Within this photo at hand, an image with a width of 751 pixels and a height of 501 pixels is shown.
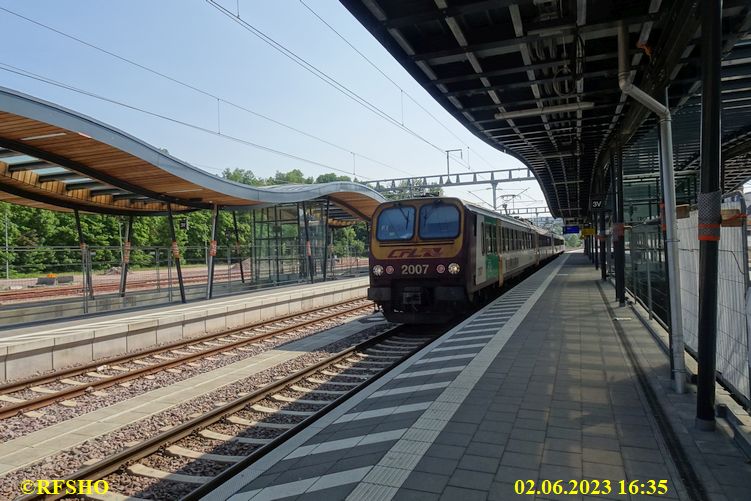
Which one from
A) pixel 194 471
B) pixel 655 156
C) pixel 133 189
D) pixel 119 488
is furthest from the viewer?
pixel 655 156

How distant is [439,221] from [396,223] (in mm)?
1030

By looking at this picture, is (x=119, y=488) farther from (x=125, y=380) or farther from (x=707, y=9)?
(x=707, y=9)

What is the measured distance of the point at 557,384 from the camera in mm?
5812

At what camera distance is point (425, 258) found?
10875mm

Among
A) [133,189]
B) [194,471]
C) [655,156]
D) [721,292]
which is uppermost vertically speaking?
[655,156]

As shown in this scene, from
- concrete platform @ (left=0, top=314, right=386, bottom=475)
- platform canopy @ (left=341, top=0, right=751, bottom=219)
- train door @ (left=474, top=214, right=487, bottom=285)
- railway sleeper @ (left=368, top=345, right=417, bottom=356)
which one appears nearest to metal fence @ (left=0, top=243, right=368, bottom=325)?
concrete platform @ (left=0, top=314, right=386, bottom=475)

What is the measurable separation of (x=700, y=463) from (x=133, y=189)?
44.4ft

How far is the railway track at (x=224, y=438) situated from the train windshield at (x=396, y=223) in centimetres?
370

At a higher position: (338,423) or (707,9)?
(707,9)

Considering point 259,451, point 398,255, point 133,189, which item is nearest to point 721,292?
point 259,451

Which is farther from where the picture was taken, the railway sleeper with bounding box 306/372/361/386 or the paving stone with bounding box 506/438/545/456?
the railway sleeper with bounding box 306/372/361/386

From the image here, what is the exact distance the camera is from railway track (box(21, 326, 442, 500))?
4559mm

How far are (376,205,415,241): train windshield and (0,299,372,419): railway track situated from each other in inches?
127

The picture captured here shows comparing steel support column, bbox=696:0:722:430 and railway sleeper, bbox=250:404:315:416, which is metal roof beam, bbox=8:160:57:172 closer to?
railway sleeper, bbox=250:404:315:416
